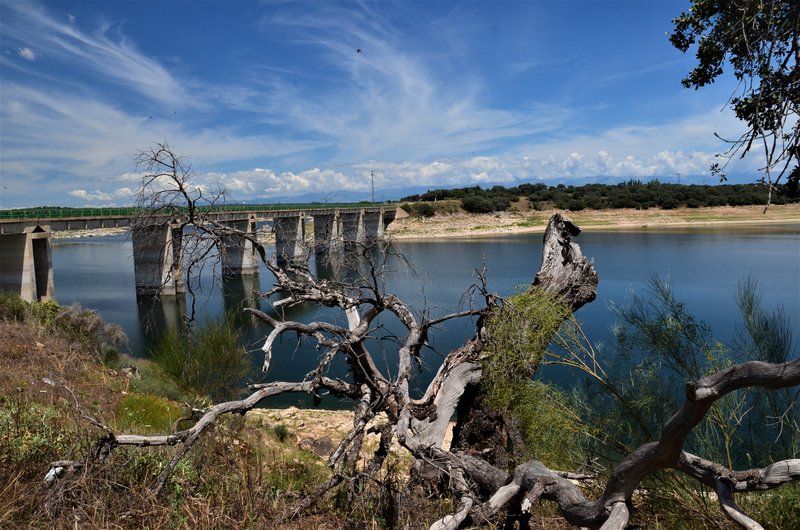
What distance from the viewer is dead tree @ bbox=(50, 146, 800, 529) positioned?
105 inches

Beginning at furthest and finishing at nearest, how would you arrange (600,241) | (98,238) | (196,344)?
(98,238), (600,241), (196,344)

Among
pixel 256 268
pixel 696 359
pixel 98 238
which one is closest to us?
pixel 696 359

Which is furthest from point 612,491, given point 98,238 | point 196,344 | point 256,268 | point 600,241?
point 98,238

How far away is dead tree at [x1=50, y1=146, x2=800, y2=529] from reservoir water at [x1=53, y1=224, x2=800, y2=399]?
2.47ft

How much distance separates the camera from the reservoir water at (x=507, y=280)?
1564cm

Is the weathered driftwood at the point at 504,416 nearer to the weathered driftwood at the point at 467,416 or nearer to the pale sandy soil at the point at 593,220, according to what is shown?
the weathered driftwood at the point at 467,416

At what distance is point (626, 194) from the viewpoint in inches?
2869

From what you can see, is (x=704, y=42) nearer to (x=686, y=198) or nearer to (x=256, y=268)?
(x=256, y=268)

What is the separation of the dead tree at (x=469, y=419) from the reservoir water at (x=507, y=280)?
75cm

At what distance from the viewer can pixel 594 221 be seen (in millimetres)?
66438

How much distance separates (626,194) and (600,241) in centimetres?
2568

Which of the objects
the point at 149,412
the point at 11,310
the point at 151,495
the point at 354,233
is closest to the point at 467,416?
the point at 151,495

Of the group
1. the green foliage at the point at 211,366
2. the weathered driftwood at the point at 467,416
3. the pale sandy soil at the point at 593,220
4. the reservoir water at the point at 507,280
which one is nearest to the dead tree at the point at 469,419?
the weathered driftwood at the point at 467,416

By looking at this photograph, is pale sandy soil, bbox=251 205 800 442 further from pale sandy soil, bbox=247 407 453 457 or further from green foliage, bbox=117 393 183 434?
green foliage, bbox=117 393 183 434
